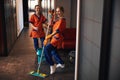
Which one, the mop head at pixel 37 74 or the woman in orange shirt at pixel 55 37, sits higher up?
the woman in orange shirt at pixel 55 37

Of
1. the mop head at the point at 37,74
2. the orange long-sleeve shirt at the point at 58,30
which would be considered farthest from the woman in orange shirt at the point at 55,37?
the mop head at the point at 37,74

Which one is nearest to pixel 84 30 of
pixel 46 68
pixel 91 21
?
pixel 91 21

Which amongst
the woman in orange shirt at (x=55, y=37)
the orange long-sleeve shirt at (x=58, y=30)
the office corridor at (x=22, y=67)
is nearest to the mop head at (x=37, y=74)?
the office corridor at (x=22, y=67)

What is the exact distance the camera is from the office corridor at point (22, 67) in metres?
3.67

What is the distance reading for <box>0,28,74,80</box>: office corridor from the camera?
3.67m

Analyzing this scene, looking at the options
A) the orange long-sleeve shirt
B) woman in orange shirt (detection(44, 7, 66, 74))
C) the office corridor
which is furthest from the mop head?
the orange long-sleeve shirt

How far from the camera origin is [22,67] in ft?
13.6

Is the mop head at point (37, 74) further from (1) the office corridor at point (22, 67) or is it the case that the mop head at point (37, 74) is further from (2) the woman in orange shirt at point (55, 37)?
(2) the woman in orange shirt at point (55, 37)

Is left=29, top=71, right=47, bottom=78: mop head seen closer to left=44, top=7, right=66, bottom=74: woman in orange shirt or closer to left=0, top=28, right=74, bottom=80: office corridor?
left=0, top=28, right=74, bottom=80: office corridor

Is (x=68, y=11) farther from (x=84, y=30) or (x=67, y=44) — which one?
(x=84, y=30)

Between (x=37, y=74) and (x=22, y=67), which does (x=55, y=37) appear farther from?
(x=22, y=67)

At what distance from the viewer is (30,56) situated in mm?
4883

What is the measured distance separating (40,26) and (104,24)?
9.65 ft

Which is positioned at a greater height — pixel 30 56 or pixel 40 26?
pixel 40 26
